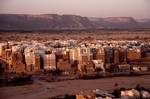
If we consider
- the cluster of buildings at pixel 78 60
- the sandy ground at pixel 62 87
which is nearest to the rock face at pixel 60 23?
the cluster of buildings at pixel 78 60

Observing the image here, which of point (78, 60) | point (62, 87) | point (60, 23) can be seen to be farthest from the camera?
point (60, 23)

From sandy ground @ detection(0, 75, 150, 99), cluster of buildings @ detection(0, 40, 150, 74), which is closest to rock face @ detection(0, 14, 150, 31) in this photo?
cluster of buildings @ detection(0, 40, 150, 74)

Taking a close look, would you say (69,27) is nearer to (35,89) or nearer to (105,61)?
(105,61)

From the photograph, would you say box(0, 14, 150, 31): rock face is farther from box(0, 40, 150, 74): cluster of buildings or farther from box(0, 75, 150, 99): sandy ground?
box(0, 75, 150, 99): sandy ground

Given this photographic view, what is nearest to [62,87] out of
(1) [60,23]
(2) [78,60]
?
(2) [78,60]

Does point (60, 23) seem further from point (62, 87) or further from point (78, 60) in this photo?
point (62, 87)

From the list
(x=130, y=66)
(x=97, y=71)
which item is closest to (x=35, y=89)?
(x=97, y=71)
